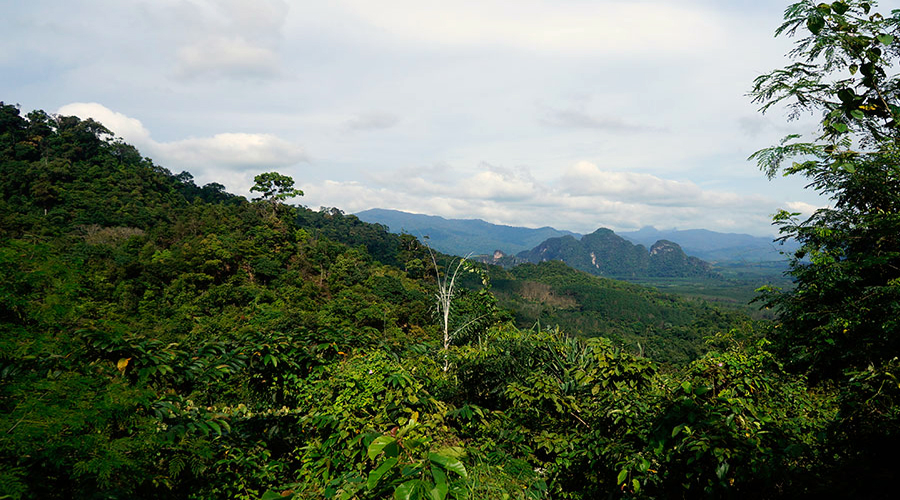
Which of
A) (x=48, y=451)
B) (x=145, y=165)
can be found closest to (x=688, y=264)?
(x=145, y=165)

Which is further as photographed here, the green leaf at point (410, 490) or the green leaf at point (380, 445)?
the green leaf at point (380, 445)

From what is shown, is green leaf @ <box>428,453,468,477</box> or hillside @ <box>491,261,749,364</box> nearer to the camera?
green leaf @ <box>428,453,468,477</box>

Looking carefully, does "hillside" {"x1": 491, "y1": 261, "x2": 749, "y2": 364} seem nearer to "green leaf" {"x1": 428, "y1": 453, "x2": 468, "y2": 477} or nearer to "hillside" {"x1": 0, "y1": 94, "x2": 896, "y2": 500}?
"hillside" {"x1": 0, "y1": 94, "x2": 896, "y2": 500}

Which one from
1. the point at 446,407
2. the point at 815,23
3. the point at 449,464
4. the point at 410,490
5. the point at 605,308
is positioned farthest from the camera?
the point at 605,308

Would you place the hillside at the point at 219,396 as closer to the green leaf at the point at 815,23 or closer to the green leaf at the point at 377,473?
the green leaf at the point at 377,473

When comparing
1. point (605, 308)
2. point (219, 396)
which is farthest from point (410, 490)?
point (605, 308)

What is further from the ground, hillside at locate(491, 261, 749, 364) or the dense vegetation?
the dense vegetation

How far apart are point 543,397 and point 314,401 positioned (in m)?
2.03

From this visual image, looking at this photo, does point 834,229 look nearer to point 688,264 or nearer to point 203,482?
point 203,482

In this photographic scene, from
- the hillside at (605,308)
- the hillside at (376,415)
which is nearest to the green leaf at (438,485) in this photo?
the hillside at (376,415)

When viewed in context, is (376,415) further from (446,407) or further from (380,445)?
(380,445)

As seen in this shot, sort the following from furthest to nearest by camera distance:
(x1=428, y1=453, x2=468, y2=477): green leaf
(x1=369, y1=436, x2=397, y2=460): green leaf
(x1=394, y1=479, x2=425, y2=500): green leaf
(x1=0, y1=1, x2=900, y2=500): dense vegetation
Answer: (x1=0, y1=1, x2=900, y2=500): dense vegetation
(x1=369, y1=436, x2=397, y2=460): green leaf
(x1=428, y1=453, x2=468, y2=477): green leaf
(x1=394, y1=479, x2=425, y2=500): green leaf

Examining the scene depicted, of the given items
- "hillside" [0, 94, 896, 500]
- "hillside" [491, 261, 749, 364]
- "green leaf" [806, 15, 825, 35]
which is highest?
"green leaf" [806, 15, 825, 35]

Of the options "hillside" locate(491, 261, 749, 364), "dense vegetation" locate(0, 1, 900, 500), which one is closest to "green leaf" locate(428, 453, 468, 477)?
"dense vegetation" locate(0, 1, 900, 500)
